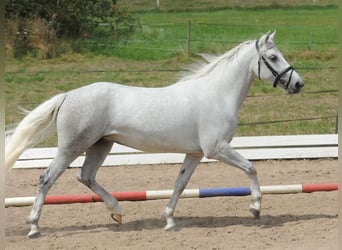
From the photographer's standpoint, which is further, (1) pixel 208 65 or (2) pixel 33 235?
(1) pixel 208 65

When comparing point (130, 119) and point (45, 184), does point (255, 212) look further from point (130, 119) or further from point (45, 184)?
point (45, 184)

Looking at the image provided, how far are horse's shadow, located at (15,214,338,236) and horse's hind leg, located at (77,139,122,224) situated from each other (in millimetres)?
130

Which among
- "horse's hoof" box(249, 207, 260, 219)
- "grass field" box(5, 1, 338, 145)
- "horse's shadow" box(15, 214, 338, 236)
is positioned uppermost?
"horse's hoof" box(249, 207, 260, 219)

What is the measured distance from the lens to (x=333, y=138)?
7195 mm

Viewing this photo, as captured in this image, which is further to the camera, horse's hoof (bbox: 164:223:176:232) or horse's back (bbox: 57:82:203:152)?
horse's hoof (bbox: 164:223:176:232)

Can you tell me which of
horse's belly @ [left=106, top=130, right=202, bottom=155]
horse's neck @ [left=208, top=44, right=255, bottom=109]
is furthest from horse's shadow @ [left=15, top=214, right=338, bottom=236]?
horse's neck @ [left=208, top=44, right=255, bottom=109]

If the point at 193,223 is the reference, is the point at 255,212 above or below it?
above

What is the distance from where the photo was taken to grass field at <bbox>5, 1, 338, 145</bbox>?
10547 mm

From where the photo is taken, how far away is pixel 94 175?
4.59 meters

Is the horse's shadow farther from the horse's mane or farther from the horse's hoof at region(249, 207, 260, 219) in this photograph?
the horse's mane

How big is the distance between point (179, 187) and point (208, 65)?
94cm

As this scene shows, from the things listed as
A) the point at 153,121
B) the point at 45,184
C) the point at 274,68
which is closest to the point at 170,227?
the point at 153,121

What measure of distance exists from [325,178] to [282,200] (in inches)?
39.2

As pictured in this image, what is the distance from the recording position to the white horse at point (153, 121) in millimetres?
4328
